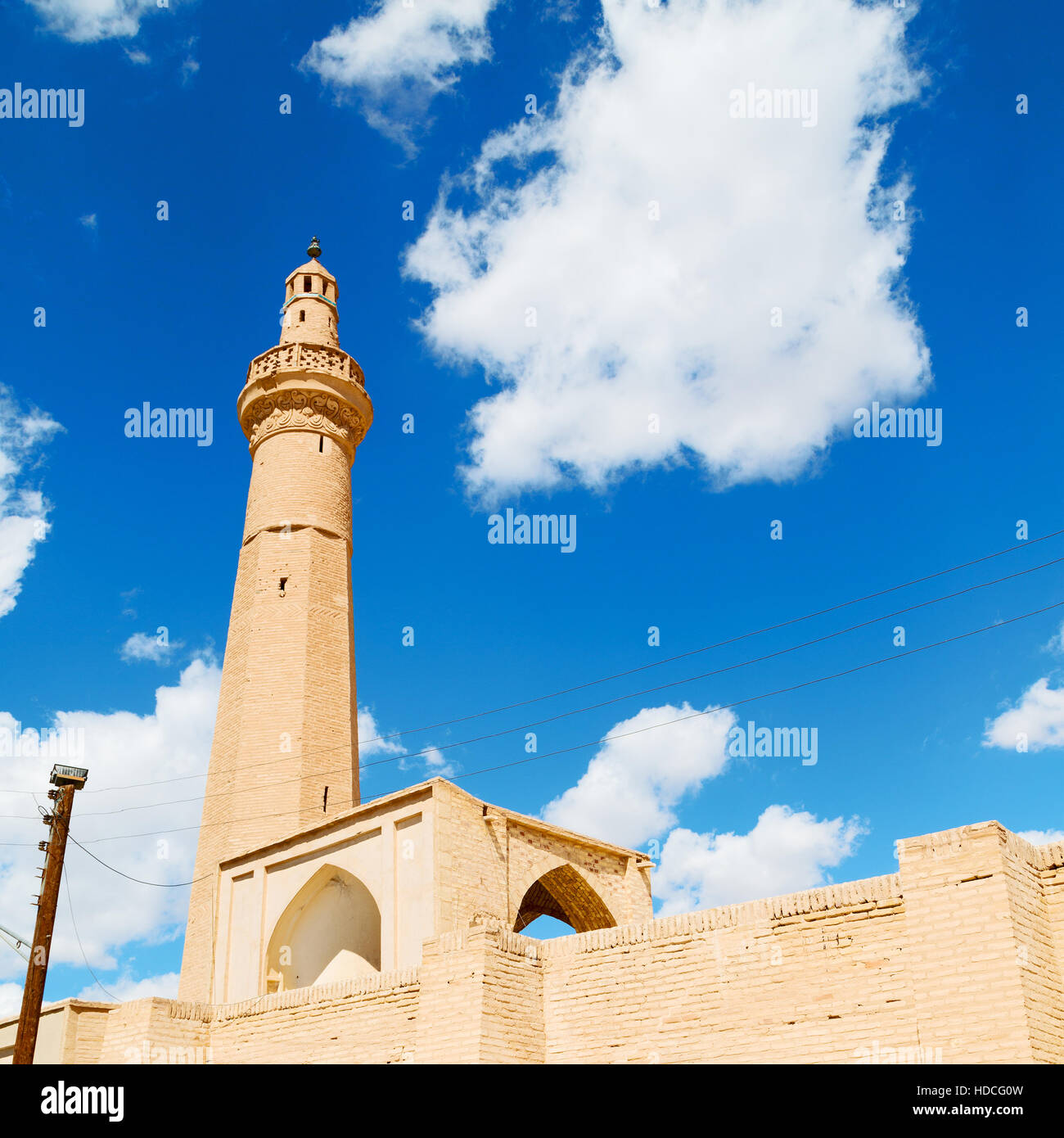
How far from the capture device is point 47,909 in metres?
13.9

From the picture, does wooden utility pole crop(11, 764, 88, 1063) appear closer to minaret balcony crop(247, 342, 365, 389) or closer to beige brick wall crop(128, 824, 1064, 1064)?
beige brick wall crop(128, 824, 1064, 1064)

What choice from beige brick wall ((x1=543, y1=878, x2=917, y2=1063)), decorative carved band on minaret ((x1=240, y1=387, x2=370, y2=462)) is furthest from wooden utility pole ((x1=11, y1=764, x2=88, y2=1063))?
decorative carved band on minaret ((x1=240, y1=387, x2=370, y2=462))

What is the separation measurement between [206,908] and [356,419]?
32.3 ft

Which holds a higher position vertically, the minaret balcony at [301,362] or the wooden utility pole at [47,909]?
the minaret balcony at [301,362]

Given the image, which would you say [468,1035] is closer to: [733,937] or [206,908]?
[733,937]

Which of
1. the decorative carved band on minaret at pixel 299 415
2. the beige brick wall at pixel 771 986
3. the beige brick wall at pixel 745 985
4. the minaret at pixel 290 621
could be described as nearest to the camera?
the beige brick wall at pixel 771 986

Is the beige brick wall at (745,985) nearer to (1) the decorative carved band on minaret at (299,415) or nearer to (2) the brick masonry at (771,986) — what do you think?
(2) the brick masonry at (771,986)

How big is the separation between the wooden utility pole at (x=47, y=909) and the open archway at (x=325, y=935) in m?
2.84

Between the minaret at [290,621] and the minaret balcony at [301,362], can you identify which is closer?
the minaret at [290,621]

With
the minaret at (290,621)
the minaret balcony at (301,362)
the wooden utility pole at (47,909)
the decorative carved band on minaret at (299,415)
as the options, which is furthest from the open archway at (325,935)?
the minaret balcony at (301,362)

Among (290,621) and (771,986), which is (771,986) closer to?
(771,986)

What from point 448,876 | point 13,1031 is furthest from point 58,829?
point 448,876

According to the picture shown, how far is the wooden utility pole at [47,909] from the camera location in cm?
1298
